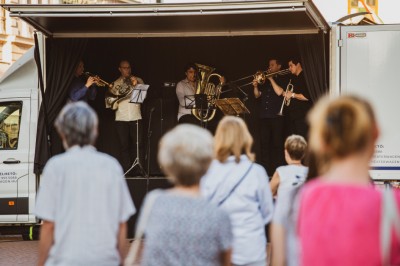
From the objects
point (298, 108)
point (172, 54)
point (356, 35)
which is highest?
point (172, 54)

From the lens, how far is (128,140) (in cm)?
1453

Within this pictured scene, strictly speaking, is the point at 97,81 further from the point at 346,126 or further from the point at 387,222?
the point at 387,222

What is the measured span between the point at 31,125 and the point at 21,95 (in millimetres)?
503

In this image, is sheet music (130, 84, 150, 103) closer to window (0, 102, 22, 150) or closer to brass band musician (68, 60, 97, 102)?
brass band musician (68, 60, 97, 102)

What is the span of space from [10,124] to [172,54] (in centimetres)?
323

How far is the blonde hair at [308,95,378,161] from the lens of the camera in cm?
318

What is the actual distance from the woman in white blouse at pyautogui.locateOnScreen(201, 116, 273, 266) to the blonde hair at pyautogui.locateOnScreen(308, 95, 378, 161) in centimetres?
245

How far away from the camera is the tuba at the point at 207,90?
14.3 metres

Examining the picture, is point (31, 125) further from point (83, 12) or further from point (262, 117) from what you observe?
point (262, 117)

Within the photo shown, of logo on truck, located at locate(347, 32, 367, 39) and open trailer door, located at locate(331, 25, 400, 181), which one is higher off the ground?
logo on truck, located at locate(347, 32, 367, 39)

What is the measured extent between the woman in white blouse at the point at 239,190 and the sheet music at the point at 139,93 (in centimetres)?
814

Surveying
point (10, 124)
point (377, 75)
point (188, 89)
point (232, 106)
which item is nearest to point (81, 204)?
point (377, 75)

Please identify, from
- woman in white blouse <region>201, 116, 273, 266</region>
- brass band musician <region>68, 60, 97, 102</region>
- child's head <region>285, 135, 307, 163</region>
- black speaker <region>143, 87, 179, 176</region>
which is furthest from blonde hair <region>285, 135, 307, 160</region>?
black speaker <region>143, 87, 179, 176</region>

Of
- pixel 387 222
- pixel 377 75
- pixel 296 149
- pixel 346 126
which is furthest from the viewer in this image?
pixel 377 75
